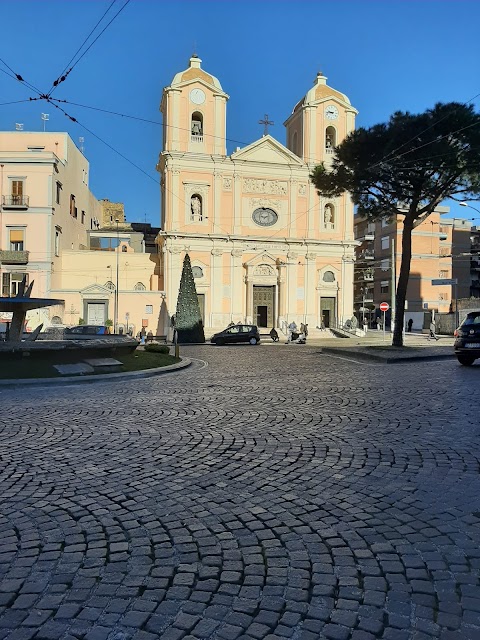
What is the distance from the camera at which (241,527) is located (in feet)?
10.7

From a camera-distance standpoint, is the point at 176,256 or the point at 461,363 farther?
the point at 176,256

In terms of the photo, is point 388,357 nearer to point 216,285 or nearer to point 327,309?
point 216,285

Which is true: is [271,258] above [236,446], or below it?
above

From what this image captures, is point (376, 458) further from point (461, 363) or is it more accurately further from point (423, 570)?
point (461, 363)

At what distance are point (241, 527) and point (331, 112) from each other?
5244cm

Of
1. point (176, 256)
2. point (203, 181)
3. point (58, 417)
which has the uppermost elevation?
point (203, 181)

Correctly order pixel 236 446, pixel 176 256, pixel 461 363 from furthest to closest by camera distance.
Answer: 1. pixel 176 256
2. pixel 461 363
3. pixel 236 446

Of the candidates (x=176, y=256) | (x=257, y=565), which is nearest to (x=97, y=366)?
(x=257, y=565)

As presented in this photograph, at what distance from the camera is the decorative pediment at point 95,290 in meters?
41.9

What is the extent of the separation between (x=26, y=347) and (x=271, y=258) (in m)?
36.9

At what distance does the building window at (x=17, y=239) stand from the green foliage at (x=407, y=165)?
92.2 feet

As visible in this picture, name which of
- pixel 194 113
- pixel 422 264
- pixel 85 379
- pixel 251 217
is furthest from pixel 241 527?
pixel 422 264

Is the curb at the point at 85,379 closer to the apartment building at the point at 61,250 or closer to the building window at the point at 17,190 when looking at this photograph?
the apartment building at the point at 61,250

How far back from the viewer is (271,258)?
1880 inches
